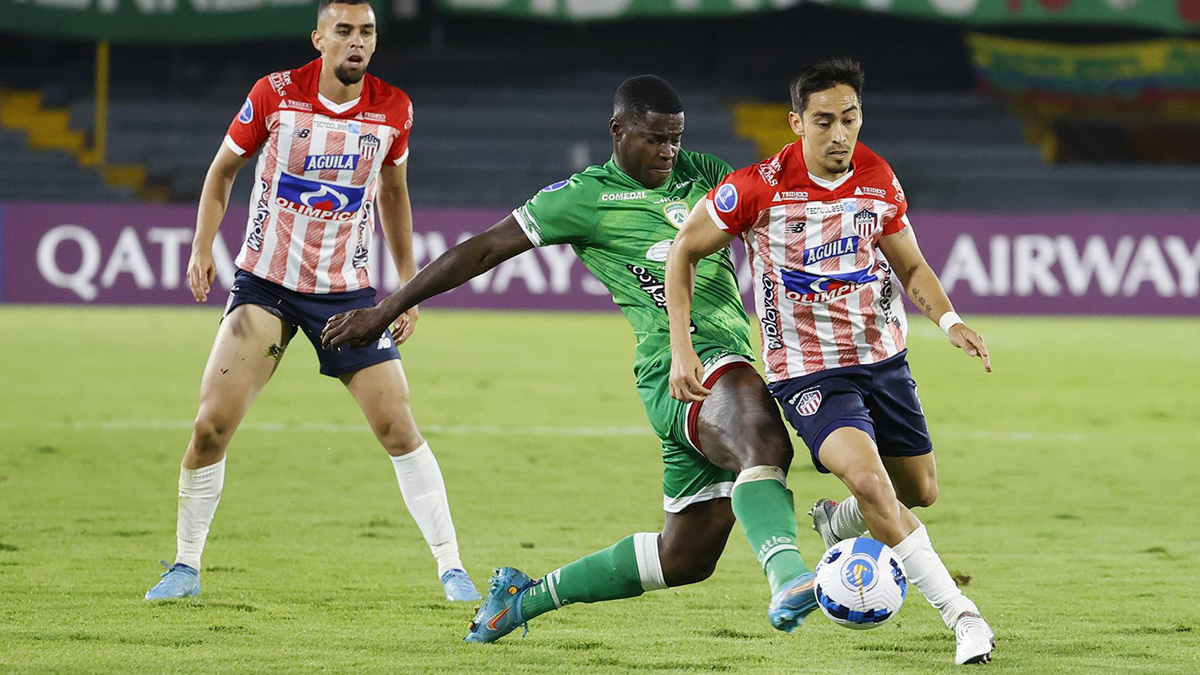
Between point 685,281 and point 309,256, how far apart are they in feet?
5.31

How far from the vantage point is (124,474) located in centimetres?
800

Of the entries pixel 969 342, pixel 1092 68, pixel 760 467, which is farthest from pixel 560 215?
pixel 1092 68

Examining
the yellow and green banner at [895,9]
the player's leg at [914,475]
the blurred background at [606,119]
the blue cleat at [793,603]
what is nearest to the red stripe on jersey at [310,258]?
the player's leg at [914,475]

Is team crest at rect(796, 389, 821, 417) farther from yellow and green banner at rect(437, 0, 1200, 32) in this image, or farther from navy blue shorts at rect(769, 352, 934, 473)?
yellow and green banner at rect(437, 0, 1200, 32)

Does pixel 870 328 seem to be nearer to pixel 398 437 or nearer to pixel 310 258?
pixel 398 437

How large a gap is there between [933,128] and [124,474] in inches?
718

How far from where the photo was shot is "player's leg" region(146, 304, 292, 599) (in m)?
5.23

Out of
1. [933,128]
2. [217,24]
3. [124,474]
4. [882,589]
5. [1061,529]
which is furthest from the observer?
[933,128]

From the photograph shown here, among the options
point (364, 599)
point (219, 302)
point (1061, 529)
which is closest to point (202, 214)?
point (364, 599)

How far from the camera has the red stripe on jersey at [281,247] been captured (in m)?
5.38

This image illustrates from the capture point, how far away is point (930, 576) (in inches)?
171

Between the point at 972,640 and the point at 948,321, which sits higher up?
the point at 948,321

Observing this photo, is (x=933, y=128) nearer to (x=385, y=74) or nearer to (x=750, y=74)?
(x=750, y=74)

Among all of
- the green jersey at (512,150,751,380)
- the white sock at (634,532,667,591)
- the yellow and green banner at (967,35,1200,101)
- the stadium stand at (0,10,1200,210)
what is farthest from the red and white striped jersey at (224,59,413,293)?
the yellow and green banner at (967,35,1200,101)
